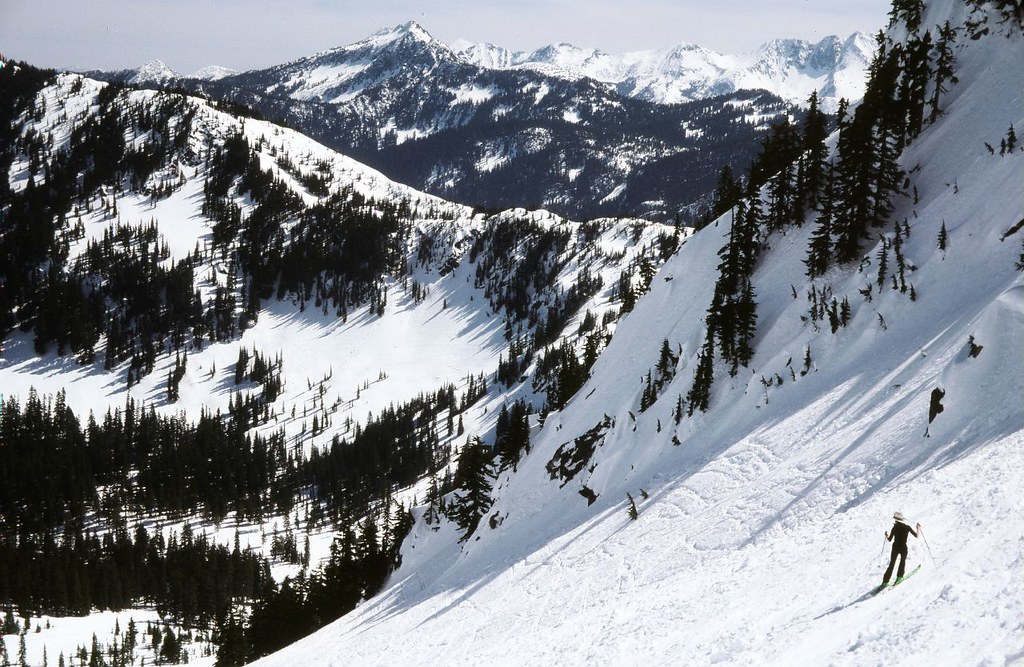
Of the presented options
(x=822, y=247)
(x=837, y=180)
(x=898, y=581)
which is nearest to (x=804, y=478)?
(x=898, y=581)

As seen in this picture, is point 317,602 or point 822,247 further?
point 317,602

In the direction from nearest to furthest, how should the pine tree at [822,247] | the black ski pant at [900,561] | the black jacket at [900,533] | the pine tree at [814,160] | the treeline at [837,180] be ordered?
the black jacket at [900,533]
the black ski pant at [900,561]
the treeline at [837,180]
the pine tree at [822,247]
the pine tree at [814,160]

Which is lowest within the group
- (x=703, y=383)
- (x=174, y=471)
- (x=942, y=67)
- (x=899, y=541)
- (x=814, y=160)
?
(x=174, y=471)

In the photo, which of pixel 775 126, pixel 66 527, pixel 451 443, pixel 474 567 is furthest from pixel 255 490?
pixel 775 126

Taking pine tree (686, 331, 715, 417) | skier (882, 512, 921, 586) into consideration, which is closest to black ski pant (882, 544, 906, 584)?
skier (882, 512, 921, 586)

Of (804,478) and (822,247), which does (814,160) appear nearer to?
(822,247)

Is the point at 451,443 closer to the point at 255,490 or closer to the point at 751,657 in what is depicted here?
the point at 255,490

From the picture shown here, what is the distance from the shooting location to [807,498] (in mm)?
26781

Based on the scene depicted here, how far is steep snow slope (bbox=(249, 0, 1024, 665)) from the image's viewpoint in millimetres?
15812

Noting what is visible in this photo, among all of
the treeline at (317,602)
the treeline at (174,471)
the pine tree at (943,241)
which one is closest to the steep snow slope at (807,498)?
the pine tree at (943,241)

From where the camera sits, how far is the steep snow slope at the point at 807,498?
15.8 meters

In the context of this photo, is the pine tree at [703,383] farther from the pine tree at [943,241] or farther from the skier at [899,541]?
the skier at [899,541]

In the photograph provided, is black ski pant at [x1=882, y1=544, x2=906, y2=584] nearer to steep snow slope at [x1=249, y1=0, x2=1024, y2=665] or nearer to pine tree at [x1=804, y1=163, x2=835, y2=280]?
steep snow slope at [x1=249, y1=0, x2=1024, y2=665]

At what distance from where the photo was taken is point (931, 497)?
2072cm
